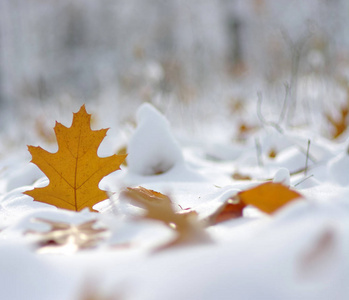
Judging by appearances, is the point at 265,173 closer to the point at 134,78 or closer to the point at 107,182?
the point at 107,182

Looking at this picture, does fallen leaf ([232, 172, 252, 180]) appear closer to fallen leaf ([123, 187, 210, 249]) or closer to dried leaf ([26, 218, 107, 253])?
fallen leaf ([123, 187, 210, 249])

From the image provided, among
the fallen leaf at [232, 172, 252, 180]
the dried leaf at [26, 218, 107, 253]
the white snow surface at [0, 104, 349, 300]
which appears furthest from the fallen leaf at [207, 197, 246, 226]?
the fallen leaf at [232, 172, 252, 180]

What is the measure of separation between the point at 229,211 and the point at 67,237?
0.26 m

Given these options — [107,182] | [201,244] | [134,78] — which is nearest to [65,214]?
[201,244]

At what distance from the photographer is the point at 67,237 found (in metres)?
0.51

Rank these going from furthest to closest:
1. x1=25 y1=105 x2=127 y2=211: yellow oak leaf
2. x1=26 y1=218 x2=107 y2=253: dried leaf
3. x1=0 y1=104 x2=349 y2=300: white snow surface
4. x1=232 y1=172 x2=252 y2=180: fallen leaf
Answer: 1. x1=232 y1=172 x2=252 y2=180: fallen leaf
2. x1=25 y1=105 x2=127 y2=211: yellow oak leaf
3. x1=26 y1=218 x2=107 y2=253: dried leaf
4. x1=0 y1=104 x2=349 y2=300: white snow surface

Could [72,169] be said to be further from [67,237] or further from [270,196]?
[270,196]

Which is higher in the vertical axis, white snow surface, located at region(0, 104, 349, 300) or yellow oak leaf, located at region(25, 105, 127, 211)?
yellow oak leaf, located at region(25, 105, 127, 211)

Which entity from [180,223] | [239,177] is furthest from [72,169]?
[239,177]

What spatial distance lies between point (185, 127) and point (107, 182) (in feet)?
7.52

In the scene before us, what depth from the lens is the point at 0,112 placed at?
7863mm

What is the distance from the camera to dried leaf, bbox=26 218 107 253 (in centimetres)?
48

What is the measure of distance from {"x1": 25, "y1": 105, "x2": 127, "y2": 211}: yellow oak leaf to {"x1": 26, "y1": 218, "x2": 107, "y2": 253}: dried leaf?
185mm

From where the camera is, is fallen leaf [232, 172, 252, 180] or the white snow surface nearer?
the white snow surface
